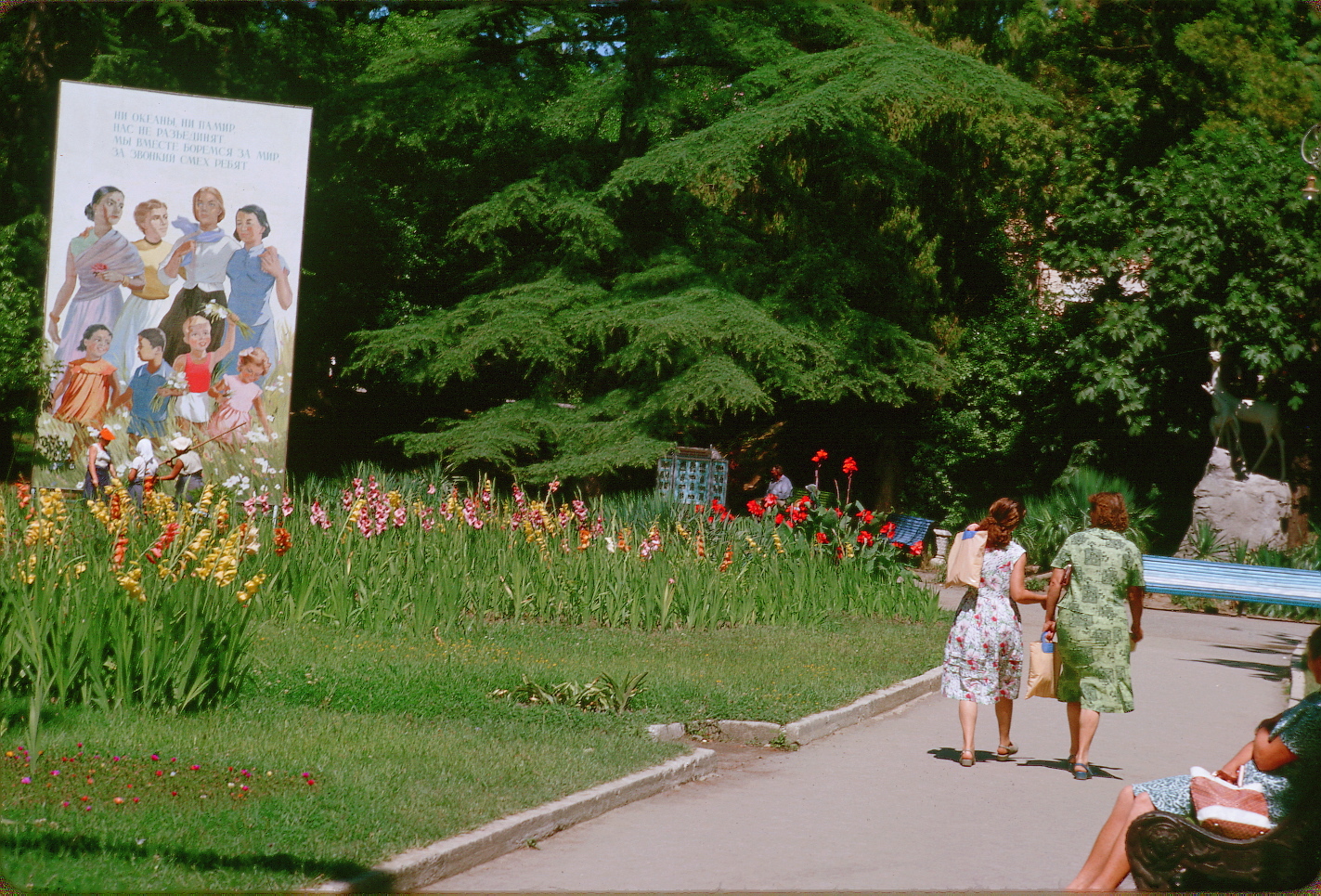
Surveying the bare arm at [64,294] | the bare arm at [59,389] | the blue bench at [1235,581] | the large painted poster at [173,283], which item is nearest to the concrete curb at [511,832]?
the blue bench at [1235,581]

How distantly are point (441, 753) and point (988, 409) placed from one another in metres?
22.3

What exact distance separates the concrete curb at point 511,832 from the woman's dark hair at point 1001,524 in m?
2.32

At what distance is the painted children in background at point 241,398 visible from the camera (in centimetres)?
1981

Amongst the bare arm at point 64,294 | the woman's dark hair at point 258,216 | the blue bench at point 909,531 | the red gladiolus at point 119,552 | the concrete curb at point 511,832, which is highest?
the woman's dark hair at point 258,216

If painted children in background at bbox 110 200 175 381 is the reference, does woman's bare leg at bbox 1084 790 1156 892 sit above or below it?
below

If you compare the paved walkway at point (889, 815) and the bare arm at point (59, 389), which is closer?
the paved walkway at point (889, 815)

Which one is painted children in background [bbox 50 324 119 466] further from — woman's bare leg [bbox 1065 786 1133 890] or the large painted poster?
woman's bare leg [bbox 1065 786 1133 890]

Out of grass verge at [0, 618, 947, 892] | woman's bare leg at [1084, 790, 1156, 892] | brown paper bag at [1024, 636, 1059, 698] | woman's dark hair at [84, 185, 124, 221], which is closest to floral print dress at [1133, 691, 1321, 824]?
woman's bare leg at [1084, 790, 1156, 892]

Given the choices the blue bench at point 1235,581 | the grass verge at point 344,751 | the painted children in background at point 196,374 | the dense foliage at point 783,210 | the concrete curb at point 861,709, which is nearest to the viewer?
the grass verge at point 344,751

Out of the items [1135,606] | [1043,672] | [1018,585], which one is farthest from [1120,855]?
[1018,585]

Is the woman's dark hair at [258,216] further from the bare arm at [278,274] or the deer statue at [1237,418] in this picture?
the deer statue at [1237,418]

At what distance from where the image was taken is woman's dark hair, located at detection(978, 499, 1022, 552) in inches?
321

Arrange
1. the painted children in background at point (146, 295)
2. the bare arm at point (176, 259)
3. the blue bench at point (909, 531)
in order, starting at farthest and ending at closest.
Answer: the bare arm at point (176, 259) < the painted children in background at point (146, 295) < the blue bench at point (909, 531)

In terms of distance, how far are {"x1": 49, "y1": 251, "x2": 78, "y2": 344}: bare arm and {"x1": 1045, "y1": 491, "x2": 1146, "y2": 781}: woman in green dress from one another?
1613cm
